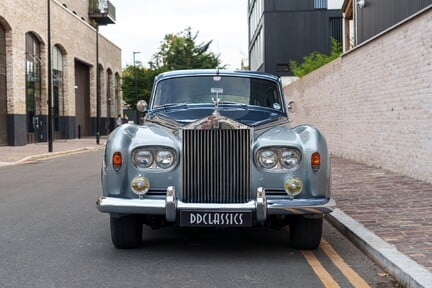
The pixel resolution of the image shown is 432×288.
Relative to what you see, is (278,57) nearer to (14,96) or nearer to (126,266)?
(14,96)

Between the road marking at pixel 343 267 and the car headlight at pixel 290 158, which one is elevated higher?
the car headlight at pixel 290 158

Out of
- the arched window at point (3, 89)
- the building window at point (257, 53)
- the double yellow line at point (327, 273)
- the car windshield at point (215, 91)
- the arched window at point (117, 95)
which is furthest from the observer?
the arched window at point (117, 95)

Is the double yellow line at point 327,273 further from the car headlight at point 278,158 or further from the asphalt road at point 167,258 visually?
the car headlight at point 278,158

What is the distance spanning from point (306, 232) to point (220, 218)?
1076 millimetres

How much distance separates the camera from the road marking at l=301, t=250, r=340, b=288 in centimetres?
508

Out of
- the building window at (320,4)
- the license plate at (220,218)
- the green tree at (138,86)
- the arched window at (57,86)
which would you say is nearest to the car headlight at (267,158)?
the license plate at (220,218)

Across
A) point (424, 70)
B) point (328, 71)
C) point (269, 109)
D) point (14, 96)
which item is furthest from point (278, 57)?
point (269, 109)

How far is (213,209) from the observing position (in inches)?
220

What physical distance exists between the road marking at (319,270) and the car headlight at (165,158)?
66.1 inches

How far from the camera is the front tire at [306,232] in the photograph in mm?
6113

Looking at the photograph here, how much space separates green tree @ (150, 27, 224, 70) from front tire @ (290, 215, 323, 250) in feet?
191

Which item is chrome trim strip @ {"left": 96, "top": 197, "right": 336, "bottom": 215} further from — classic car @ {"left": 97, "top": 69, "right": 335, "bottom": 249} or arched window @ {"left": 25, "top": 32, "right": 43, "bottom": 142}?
arched window @ {"left": 25, "top": 32, "right": 43, "bottom": 142}

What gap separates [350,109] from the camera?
57.4 feet

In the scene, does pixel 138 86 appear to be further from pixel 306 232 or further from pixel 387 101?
pixel 306 232
